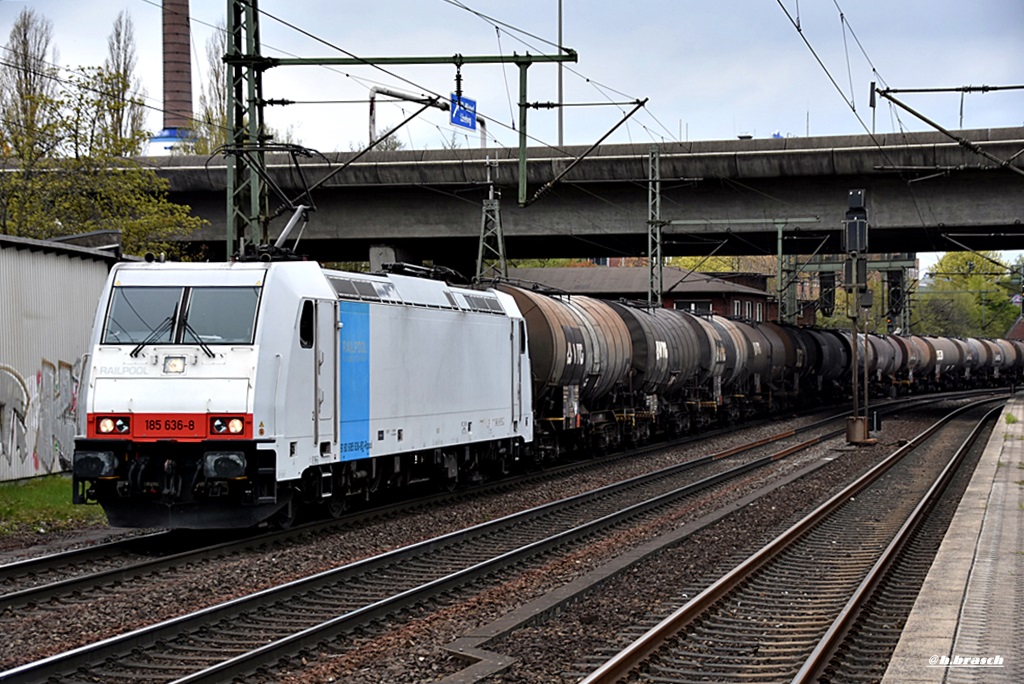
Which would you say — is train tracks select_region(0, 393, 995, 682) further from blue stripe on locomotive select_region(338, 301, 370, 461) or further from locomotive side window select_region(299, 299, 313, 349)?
locomotive side window select_region(299, 299, 313, 349)

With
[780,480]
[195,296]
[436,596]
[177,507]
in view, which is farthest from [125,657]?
[780,480]

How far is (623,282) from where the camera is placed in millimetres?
70500

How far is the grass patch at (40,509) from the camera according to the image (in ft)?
49.6

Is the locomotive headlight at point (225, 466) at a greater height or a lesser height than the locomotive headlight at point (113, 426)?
lesser

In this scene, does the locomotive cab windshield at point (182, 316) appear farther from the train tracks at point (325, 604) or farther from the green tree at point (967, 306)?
the green tree at point (967, 306)

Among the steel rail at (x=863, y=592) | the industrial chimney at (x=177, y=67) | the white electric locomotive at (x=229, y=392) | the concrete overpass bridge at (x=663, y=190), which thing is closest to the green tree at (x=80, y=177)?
the concrete overpass bridge at (x=663, y=190)

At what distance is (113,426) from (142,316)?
51.6 inches

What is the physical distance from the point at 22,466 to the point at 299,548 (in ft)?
24.0

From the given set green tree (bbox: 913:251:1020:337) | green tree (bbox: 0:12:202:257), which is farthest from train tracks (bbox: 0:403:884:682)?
green tree (bbox: 913:251:1020:337)

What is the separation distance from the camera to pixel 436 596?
11.2 metres

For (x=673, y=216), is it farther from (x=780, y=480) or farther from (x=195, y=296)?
(x=195, y=296)

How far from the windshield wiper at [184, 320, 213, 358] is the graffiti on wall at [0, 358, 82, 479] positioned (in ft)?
18.0

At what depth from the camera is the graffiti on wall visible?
18422 millimetres

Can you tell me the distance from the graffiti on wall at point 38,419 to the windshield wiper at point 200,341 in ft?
18.0
